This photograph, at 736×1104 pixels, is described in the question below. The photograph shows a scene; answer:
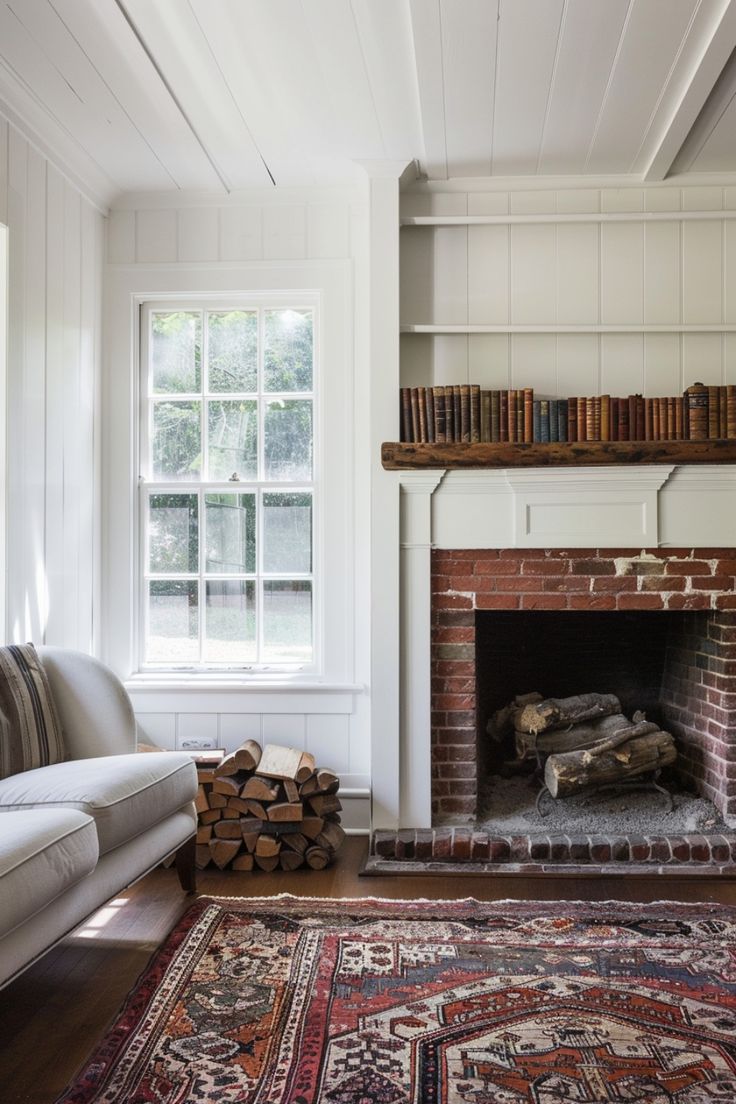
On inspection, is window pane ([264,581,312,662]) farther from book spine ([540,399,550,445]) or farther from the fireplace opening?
book spine ([540,399,550,445])

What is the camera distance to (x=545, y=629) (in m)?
3.89

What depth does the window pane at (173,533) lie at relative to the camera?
3840mm

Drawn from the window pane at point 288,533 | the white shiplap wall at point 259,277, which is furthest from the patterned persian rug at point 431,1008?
the window pane at point 288,533

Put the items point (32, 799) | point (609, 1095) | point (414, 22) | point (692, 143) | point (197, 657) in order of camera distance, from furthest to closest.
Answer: point (197, 657)
point (692, 143)
point (414, 22)
point (32, 799)
point (609, 1095)

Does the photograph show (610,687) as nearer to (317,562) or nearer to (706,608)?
(706,608)

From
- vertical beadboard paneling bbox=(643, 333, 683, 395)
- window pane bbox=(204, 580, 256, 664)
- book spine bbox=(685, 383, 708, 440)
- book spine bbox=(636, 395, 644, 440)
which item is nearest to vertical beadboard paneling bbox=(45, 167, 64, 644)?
window pane bbox=(204, 580, 256, 664)

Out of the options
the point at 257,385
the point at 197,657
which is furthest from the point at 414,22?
the point at 197,657

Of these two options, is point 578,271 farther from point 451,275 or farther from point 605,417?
point 605,417

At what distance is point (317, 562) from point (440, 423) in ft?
2.75

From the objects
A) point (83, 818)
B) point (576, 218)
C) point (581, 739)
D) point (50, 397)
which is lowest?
point (581, 739)

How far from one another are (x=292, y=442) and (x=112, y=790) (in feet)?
6.12

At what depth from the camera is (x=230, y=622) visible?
12.5 ft

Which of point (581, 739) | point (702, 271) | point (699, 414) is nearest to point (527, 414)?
point (699, 414)

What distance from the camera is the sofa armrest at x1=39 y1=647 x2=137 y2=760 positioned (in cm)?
285
